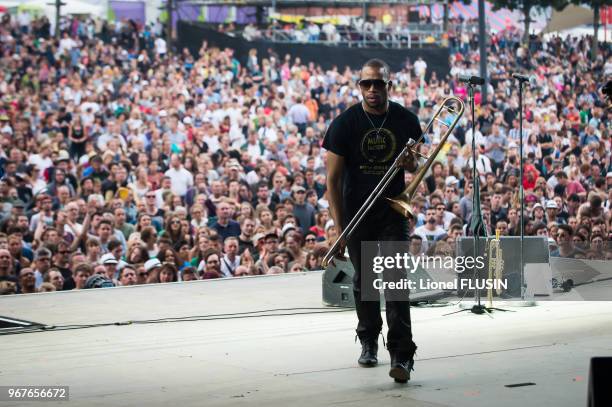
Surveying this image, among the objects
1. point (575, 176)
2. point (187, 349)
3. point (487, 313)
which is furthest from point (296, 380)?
point (575, 176)

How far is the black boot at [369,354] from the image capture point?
5.60 m

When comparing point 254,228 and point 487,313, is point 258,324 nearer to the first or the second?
point 487,313

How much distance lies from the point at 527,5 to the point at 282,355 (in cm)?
2041

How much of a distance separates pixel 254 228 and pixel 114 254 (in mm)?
1665

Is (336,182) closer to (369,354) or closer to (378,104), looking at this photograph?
(378,104)

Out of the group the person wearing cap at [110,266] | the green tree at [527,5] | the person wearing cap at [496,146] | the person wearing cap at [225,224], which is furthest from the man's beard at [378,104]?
the green tree at [527,5]

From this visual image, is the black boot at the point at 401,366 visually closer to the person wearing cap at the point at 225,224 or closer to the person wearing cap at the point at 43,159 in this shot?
the person wearing cap at the point at 225,224

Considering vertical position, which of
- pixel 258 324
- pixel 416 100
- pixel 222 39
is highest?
pixel 222 39

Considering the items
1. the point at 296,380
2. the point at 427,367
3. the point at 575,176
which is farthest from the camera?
the point at 575,176

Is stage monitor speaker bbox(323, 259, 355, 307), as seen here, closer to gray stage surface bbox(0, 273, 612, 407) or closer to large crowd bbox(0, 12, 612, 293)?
gray stage surface bbox(0, 273, 612, 407)

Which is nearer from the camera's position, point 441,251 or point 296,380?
point 296,380

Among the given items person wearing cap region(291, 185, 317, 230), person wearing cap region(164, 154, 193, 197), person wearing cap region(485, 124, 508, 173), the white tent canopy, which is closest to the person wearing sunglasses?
person wearing cap region(291, 185, 317, 230)

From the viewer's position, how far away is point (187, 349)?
20.3ft

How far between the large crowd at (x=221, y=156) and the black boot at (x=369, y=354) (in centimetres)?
427
